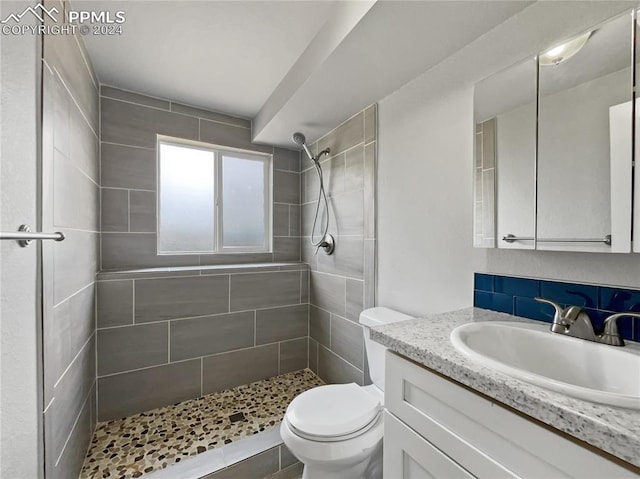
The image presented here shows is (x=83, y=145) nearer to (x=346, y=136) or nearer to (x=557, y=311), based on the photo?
(x=346, y=136)

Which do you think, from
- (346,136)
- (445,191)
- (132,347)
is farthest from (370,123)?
(132,347)

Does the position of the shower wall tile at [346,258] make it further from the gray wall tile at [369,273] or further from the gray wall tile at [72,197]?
the gray wall tile at [72,197]

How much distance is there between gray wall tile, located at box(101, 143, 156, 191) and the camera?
1911 millimetres

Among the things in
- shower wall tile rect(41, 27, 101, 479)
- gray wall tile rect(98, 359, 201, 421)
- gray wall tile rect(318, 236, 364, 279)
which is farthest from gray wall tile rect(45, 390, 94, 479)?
gray wall tile rect(318, 236, 364, 279)

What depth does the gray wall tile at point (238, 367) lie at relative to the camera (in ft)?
6.77

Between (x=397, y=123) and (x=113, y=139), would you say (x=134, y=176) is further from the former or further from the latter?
(x=397, y=123)

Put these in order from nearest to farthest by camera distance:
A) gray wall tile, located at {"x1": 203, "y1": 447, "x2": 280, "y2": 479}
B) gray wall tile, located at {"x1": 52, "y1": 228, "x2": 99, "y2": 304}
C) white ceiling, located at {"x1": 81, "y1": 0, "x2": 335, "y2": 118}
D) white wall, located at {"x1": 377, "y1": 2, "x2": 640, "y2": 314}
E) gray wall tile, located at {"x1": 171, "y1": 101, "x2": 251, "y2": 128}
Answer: white wall, located at {"x1": 377, "y1": 2, "x2": 640, "y2": 314} < gray wall tile, located at {"x1": 52, "y1": 228, "x2": 99, "y2": 304} < white ceiling, located at {"x1": 81, "y1": 0, "x2": 335, "y2": 118} < gray wall tile, located at {"x1": 203, "y1": 447, "x2": 280, "y2": 479} < gray wall tile, located at {"x1": 171, "y1": 101, "x2": 251, "y2": 128}

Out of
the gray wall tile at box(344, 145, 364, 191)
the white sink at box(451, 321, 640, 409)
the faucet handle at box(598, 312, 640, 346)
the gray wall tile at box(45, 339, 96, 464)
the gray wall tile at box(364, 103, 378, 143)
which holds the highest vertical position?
the gray wall tile at box(364, 103, 378, 143)

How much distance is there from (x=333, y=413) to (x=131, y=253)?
1.76 m

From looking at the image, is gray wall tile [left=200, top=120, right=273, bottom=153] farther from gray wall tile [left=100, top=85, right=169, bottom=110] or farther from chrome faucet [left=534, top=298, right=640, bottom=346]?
chrome faucet [left=534, top=298, right=640, bottom=346]

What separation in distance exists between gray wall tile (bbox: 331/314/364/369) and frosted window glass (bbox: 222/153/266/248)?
1041mm

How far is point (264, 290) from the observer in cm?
227

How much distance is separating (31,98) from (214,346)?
1765 millimetres

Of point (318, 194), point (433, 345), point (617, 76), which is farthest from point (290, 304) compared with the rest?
point (617, 76)
